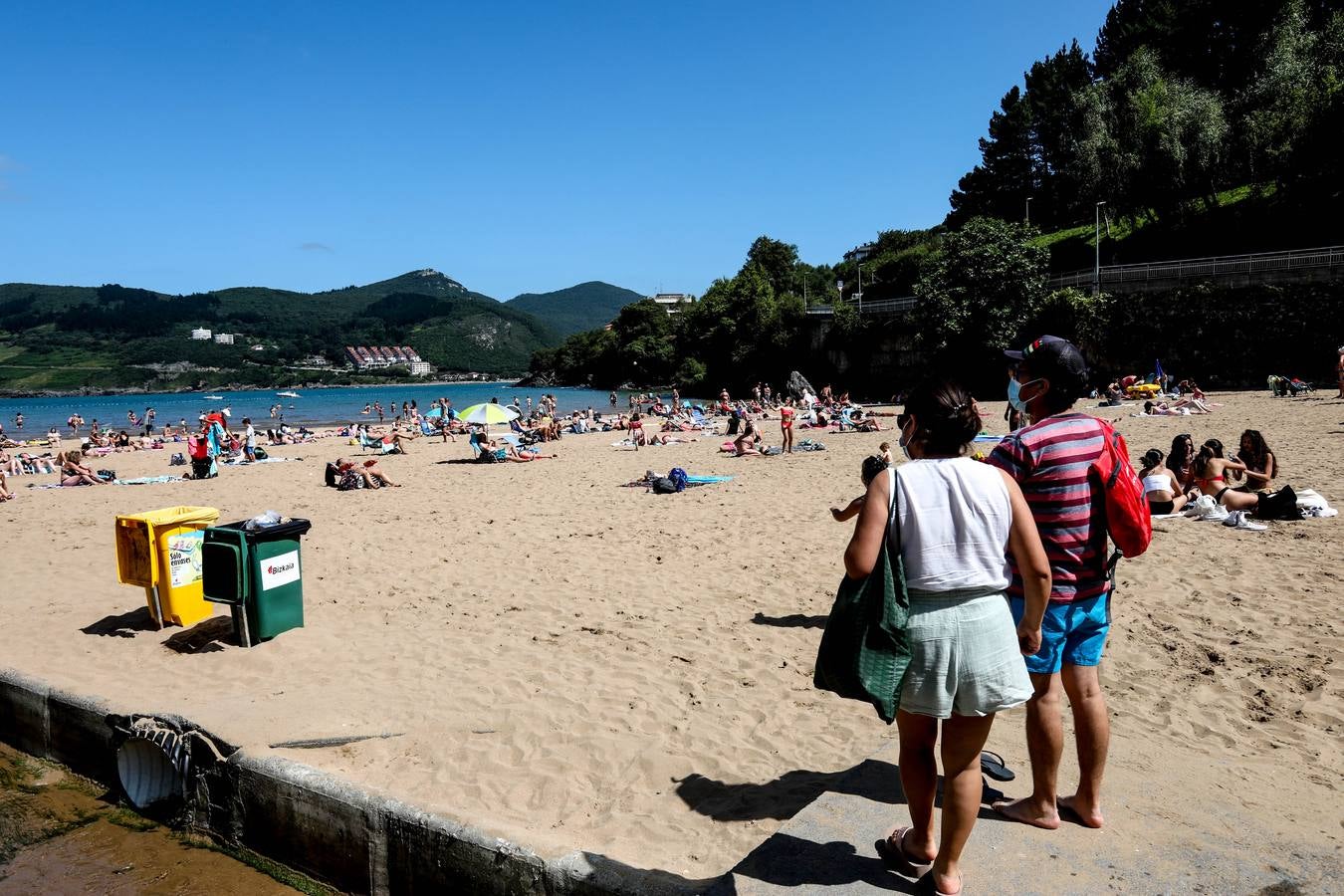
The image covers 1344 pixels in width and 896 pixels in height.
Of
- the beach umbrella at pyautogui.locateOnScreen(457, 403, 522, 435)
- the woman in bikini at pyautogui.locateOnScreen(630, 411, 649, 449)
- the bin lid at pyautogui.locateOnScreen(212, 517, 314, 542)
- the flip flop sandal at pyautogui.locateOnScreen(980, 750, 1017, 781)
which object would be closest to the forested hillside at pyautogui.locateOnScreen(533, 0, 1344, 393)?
the woman in bikini at pyautogui.locateOnScreen(630, 411, 649, 449)

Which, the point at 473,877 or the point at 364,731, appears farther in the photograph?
the point at 364,731

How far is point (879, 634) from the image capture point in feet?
7.25

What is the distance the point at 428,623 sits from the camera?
20.8 ft

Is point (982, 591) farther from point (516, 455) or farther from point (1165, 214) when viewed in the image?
point (1165, 214)

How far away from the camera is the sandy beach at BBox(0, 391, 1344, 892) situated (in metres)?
3.39

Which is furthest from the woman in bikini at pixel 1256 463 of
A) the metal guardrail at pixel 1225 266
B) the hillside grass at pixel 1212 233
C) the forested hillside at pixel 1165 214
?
the hillside grass at pixel 1212 233

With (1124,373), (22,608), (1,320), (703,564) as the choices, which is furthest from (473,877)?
(1,320)

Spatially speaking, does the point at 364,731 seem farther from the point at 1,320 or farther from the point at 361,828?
the point at 1,320

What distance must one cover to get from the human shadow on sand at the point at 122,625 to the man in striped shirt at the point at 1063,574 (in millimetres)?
6405

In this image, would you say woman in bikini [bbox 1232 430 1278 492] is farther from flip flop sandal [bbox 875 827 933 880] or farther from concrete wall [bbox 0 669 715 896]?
concrete wall [bbox 0 669 715 896]

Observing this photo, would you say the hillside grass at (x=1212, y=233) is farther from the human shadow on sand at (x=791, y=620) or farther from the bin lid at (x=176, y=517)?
the bin lid at (x=176, y=517)

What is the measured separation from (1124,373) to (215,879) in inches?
1448

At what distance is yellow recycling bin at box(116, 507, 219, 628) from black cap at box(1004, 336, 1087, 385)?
5.80m

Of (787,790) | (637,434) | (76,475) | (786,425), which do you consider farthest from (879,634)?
(637,434)
